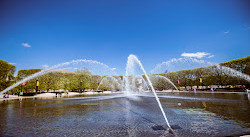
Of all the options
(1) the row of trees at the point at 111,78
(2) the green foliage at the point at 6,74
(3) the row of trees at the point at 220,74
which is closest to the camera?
(2) the green foliage at the point at 6,74

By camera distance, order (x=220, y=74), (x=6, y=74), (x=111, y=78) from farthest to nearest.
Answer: (x=111, y=78)
(x=220, y=74)
(x=6, y=74)

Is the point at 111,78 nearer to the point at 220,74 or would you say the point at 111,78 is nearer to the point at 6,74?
the point at 6,74

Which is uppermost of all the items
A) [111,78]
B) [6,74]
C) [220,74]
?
[6,74]

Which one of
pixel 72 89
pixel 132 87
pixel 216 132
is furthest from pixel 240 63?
pixel 72 89

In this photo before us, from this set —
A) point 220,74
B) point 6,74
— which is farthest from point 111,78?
point 220,74

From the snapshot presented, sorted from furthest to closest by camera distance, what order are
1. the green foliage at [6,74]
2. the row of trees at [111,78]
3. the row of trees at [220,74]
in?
1. the row of trees at [220,74]
2. the row of trees at [111,78]
3. the green foliage at [6,74]

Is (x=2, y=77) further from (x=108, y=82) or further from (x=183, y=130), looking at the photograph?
(x=183, y=130)

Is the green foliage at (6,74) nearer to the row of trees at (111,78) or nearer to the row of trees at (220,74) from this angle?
the row of trees at (111,78)

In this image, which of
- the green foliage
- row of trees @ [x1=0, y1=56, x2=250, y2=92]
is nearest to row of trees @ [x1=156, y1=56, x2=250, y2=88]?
row of trees @ [x1=0, y1=56, x2=250, y2=92]

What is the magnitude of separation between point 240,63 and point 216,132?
4706 centimetres

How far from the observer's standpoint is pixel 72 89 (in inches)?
2288

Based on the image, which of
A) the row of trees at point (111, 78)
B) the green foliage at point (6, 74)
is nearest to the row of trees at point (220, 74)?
the row of trees at point (111, 78)

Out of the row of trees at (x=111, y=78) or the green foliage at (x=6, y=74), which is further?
the row of trees at (x=111, y=78)

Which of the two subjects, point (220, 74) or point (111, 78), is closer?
point (220, 74)
